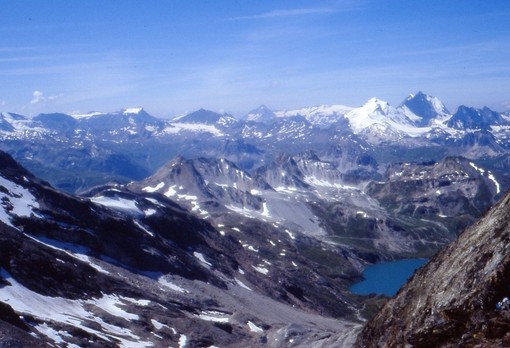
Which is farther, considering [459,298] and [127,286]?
[127,286]

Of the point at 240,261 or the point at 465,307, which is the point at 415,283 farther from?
the point at 240,261

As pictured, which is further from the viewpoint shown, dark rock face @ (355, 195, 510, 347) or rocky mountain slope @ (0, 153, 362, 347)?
rocky mountain slope @ (0, 153, 362, 347)

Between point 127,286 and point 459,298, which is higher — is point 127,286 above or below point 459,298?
below

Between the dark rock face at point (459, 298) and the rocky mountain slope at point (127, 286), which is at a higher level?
the dark rock face at point (459, 298)

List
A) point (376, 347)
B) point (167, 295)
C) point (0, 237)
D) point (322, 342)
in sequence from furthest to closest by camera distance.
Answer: point (167, 295), point (0, 237), point (322, 342), point (376, 347)

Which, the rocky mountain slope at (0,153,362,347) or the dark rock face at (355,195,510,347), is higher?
the dark rock face at (355,195,510,347)

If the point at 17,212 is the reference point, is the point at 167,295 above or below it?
below

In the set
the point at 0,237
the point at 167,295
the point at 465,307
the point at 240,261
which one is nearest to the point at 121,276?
the point at 167,295

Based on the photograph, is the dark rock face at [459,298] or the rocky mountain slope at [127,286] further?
the rocky mountain slope at [127,286]
